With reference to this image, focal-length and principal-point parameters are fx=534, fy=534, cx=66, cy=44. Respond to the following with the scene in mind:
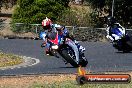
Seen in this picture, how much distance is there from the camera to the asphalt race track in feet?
63.4

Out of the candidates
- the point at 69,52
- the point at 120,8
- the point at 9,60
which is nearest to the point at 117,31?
the point at 9,60

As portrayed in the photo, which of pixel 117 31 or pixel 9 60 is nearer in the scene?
pixel 9 60

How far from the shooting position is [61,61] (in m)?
22.8

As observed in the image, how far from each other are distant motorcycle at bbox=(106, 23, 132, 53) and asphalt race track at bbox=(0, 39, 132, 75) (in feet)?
1.44

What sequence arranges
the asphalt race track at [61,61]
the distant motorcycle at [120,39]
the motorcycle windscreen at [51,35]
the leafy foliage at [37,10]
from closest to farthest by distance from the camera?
the motorcycle windscreen at [51,35] < the asphalt race track at [61,61] < the distant motorcycle at [120,39] < the leafy foliage at [37,10]

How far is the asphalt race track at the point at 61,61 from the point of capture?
19.3 m

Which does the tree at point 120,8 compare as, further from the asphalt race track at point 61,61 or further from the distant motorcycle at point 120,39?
the distant motorcycle at point 120,39

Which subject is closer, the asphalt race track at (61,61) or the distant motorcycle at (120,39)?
the asphalt race track at (61,61)

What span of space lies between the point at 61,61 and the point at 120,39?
5.76 m

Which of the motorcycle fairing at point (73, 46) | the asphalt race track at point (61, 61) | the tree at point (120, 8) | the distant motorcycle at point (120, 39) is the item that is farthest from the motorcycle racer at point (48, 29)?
the tree at point (120, 8)

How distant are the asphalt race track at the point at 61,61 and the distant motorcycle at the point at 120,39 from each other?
0.44 metres

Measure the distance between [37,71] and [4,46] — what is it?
11845mm

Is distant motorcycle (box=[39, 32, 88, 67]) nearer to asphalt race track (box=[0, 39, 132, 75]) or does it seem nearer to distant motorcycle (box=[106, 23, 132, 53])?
asphalt race track (box=[0, 39, 132, 75])

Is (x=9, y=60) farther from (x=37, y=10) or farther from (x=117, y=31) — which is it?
(x=37, y=10)
